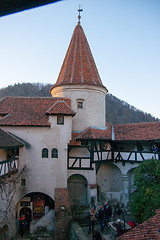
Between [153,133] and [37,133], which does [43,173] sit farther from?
[153,133]

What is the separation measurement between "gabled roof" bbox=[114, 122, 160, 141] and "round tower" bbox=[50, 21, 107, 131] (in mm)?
1706

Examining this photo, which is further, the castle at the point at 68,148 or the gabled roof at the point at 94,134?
the gabled roof at the point at 94,134

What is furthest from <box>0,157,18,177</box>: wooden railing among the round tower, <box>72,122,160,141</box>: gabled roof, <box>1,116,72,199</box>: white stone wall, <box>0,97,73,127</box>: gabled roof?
the round tower

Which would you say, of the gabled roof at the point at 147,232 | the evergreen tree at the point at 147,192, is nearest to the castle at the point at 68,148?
the evergreen tree at the point at 147,192

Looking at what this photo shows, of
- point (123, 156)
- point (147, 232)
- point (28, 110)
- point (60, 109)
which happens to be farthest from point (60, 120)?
point (147, 232)

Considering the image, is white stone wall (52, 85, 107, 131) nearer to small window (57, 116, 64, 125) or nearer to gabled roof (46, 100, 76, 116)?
gabled roof (46, 100, 76, 116)

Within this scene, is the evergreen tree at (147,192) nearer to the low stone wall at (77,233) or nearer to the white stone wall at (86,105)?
the low stone wall at (77,233)

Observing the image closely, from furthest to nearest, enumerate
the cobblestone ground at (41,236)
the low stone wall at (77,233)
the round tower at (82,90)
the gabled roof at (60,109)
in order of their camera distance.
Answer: the round tower at (82,90), the gabled roof at (60,109), the cobblestone ground at (41,236), the low stone wall at (77,233)

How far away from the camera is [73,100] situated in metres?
16.4

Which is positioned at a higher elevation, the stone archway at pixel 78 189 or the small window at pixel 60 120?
the small window at pixel 60 120

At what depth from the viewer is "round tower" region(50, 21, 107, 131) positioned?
640 inches

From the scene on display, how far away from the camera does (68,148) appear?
14.3 meters

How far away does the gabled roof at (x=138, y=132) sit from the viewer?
47.6 ft

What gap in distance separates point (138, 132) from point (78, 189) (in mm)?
6420
